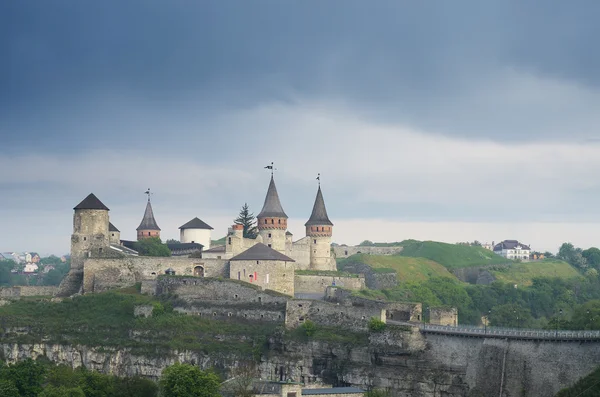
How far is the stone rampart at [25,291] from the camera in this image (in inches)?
4535

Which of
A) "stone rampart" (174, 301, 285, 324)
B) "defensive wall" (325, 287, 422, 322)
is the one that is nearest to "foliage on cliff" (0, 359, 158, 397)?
"stone rampart" (174, 301, 285, 324)

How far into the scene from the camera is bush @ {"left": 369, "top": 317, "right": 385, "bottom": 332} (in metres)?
93.0

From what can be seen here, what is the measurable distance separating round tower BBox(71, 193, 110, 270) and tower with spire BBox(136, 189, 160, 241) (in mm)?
17007

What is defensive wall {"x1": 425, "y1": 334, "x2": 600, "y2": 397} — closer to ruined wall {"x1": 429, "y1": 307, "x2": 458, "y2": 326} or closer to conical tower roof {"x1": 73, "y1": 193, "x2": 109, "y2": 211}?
ruined wall {"x1": 429, "y1": 307, "x2": 458, "y2": 326}

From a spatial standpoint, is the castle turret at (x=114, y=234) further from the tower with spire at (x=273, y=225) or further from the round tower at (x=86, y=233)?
the tower with spire at (x=273, y=225)

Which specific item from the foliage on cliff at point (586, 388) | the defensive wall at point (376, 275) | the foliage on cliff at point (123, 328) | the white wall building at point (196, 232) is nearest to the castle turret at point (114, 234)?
the white wall building at point (196, 232)

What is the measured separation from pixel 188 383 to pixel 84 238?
34.3 m

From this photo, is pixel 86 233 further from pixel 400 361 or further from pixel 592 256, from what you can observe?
pixel 592 256

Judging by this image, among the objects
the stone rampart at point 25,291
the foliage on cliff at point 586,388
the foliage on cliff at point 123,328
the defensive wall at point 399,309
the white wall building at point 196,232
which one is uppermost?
the white wall building at point 196,232

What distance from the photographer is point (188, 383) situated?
272 feet

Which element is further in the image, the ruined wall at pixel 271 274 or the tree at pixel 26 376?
the ruined wall at pixel 271 274

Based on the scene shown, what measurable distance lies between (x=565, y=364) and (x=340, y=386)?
1828 cm

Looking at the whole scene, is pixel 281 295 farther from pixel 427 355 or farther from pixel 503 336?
pixel 503 336

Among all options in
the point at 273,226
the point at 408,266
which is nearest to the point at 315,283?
the point at 273,226
